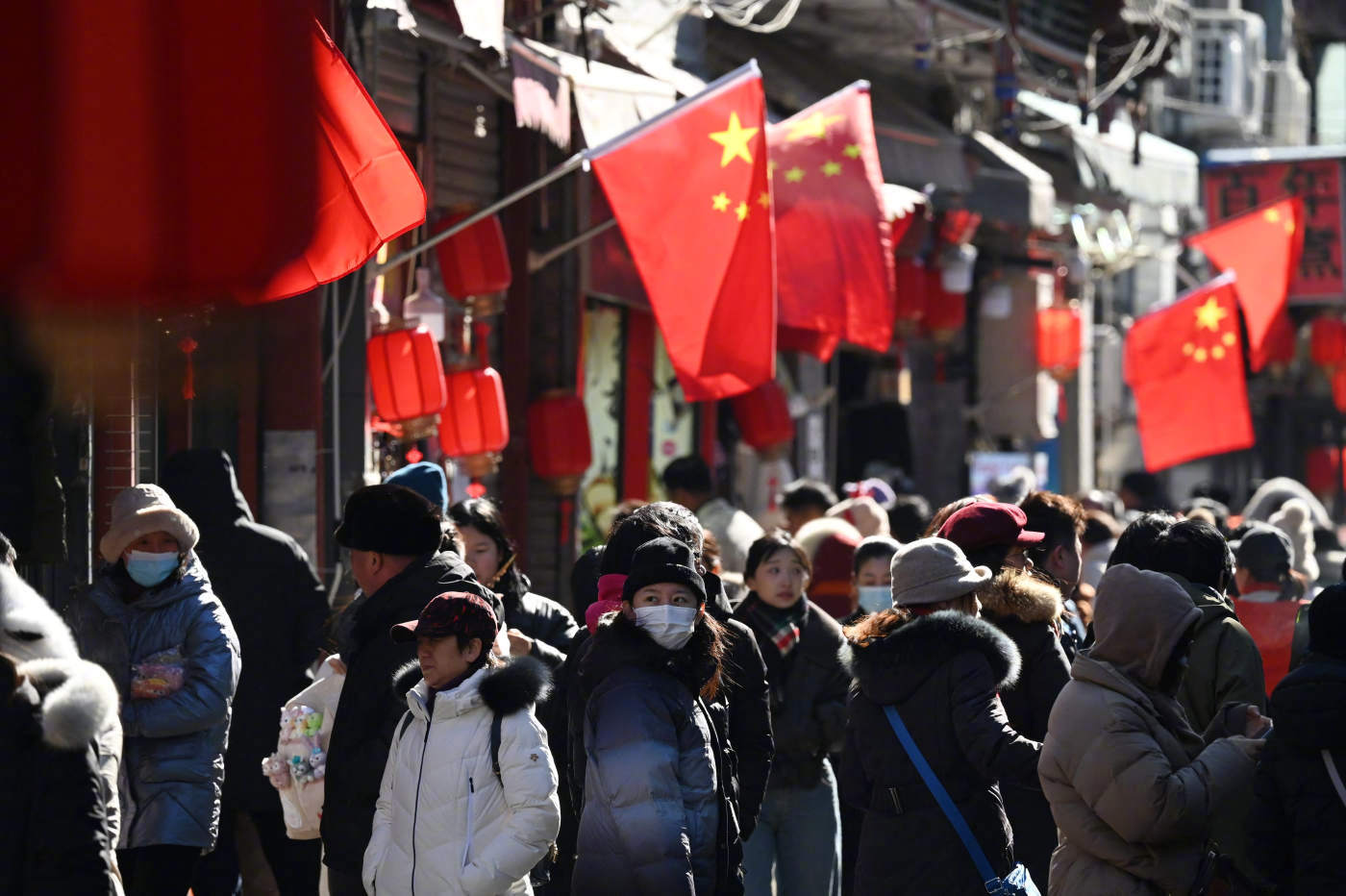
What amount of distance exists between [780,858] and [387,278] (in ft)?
15.5

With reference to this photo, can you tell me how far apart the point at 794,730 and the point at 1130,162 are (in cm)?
1540

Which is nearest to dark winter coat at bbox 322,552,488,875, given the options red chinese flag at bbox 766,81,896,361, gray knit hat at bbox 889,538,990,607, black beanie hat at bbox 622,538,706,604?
black beanie hat at bbox 622,538,706,604

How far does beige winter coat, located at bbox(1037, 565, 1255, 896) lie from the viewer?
508 centimetres

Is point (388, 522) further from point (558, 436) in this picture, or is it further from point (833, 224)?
point (558, 436)

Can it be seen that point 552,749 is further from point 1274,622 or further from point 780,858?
point 1274,622

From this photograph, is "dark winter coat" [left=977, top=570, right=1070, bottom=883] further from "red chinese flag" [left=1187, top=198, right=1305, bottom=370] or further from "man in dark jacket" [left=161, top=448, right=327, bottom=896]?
"red chinese flag" [left=1187, top=198, right=1305, bottom=370]

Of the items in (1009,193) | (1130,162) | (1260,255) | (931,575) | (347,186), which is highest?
(1130,162)

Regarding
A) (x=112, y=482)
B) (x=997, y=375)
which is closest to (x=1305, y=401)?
(x=997, y=375)

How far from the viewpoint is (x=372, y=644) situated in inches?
239

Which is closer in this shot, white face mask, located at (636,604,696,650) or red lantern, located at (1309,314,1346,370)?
white face mask, located at (636,604,696,650)

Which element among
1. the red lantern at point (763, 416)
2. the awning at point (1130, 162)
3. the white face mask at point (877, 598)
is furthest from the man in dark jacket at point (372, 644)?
the awning at point (1130, 162)

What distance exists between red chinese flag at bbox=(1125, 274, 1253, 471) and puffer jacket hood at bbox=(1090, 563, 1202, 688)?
38.5ft

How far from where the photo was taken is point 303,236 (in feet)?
21.6

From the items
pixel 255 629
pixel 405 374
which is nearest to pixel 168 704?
pixel 255 629
